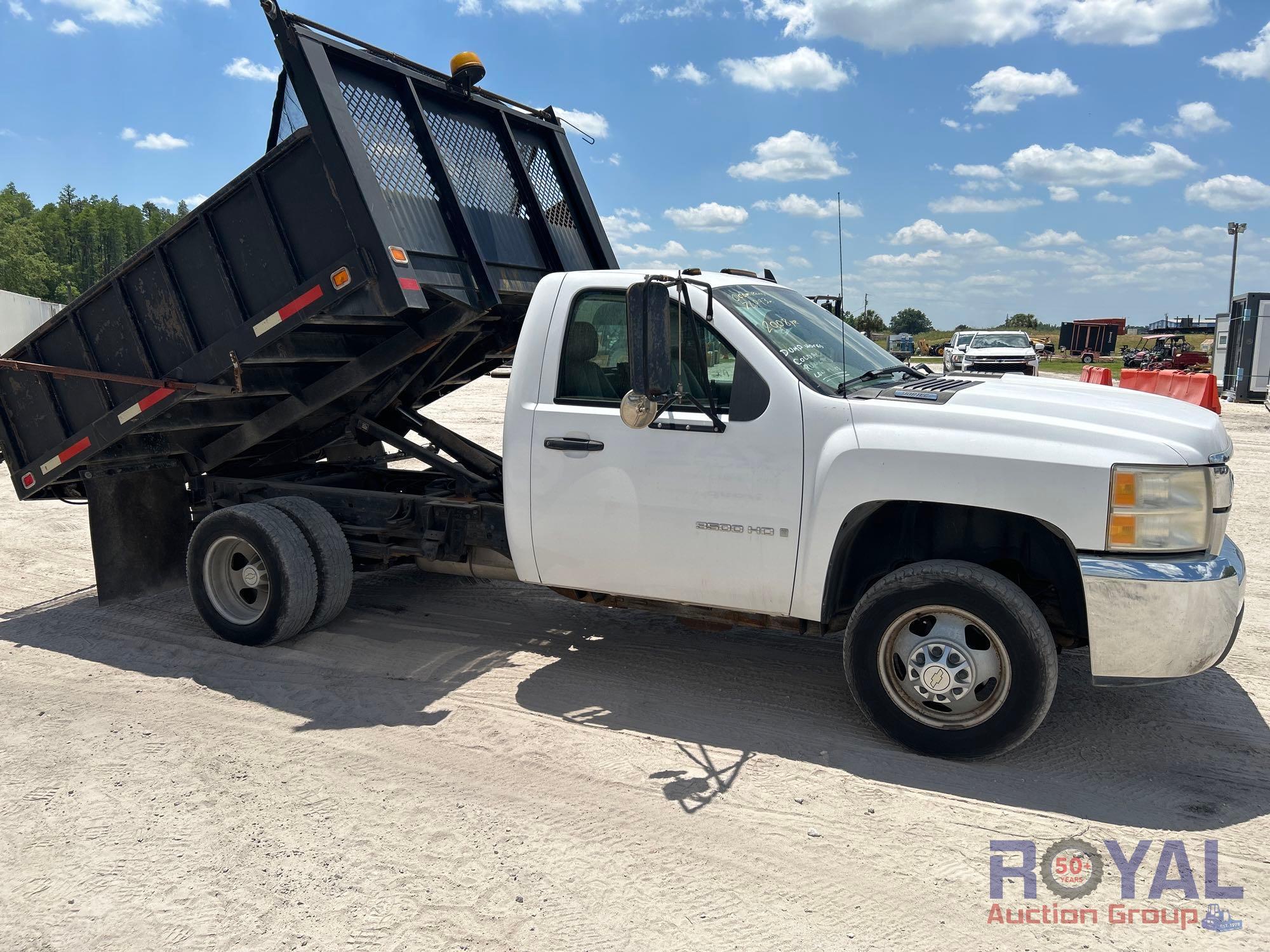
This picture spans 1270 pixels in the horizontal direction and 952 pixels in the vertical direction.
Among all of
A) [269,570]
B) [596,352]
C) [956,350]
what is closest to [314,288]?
[596,352]

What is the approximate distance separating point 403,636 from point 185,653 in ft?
4.19

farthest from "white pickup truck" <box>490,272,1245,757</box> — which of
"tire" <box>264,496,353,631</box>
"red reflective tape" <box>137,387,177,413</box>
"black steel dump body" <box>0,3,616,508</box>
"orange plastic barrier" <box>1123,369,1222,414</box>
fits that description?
"orange plastic barrier" <box>1123,369,1222,414</box>

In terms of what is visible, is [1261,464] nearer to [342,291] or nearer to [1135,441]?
[1135,441]

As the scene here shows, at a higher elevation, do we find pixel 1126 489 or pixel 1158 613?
pixel 1126 489

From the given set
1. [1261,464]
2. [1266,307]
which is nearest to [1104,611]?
[1261,464]

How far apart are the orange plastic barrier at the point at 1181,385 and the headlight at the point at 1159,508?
46.6 feet

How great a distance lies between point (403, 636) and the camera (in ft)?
20.0

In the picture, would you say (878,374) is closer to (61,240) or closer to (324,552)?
(324,552)

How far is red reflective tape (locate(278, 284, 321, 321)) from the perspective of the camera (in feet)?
16.9

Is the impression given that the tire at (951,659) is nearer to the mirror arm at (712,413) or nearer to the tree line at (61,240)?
the mirror arm at (712,413)

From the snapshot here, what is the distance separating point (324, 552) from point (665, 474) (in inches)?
97.3

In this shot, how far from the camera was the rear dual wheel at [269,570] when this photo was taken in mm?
5785

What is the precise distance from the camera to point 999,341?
2898cm

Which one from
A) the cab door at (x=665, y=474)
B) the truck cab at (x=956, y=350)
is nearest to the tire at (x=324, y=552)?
the cab door at (x=665, y=474)
